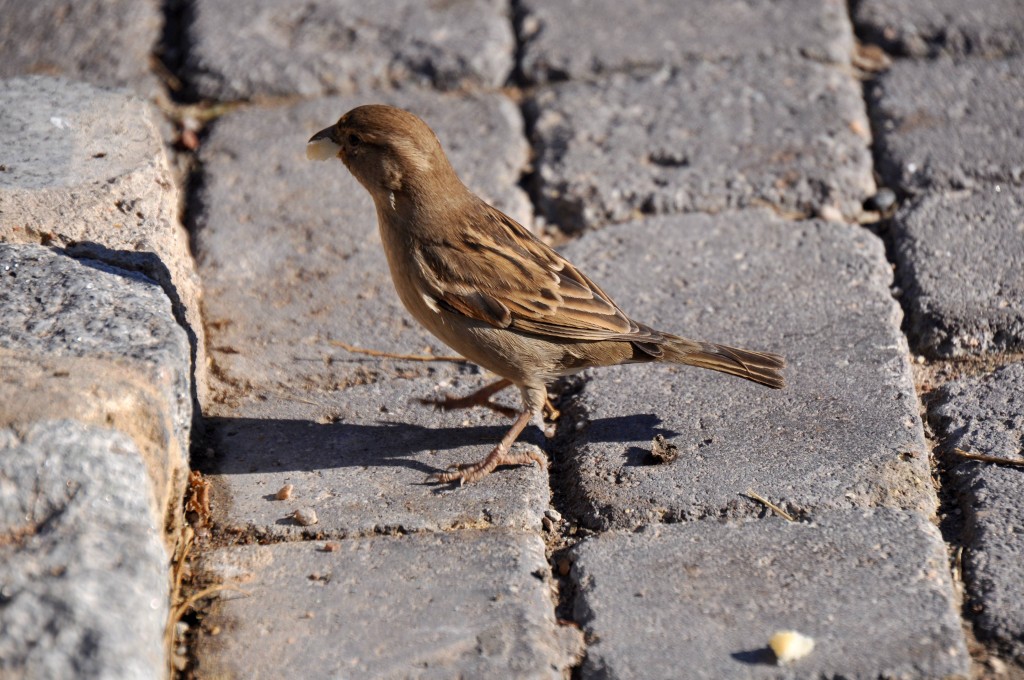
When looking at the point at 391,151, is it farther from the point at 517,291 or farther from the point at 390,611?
the point at 390,611

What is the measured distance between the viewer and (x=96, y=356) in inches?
121

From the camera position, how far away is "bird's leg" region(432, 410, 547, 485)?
3.51 meters

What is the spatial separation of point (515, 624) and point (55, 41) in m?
4.39

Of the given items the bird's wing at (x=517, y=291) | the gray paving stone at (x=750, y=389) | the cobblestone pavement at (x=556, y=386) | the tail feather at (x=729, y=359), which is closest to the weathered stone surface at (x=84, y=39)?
the cobblestone pavement at (x=556, y=386)

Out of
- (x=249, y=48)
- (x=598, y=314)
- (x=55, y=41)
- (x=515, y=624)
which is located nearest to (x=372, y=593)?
(x=515, y=624)

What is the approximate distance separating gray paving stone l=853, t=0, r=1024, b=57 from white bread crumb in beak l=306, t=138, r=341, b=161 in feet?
9.53

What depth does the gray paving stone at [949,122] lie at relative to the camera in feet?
15.6

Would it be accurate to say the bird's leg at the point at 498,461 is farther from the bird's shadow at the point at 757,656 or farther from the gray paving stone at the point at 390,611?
the bird's shadow at the point at 757,656

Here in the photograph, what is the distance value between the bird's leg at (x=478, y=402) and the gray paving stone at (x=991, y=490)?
1358mm

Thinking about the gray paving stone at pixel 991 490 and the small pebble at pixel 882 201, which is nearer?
the gray paving stone at pixel 991 490

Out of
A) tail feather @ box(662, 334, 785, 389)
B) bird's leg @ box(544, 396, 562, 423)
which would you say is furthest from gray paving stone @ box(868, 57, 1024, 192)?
bird's leg @ box(544, 396, 562, 423)

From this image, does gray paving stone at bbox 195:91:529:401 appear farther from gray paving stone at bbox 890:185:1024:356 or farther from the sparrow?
gray paving stone at bbox 890:185:1024:356

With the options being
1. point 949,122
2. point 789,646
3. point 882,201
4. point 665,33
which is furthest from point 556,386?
point 665,33

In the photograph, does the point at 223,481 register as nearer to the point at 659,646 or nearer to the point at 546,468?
the point at 546,468
